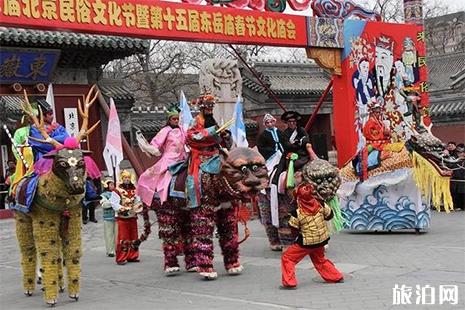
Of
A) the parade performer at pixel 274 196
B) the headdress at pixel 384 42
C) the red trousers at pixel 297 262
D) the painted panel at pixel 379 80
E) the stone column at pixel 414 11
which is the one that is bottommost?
the red trousers at pixel 297 262

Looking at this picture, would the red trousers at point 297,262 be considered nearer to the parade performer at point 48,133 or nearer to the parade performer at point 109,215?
the parade performer at point 48,133

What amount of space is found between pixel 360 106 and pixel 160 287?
6.23 m

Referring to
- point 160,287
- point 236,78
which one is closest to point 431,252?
point 160,287

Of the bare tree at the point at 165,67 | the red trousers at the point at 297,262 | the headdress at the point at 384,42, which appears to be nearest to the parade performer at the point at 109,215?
the red trousers at the point at 297,262

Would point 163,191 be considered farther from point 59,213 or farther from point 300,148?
point 300,148

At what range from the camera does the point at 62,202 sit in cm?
Result: 602

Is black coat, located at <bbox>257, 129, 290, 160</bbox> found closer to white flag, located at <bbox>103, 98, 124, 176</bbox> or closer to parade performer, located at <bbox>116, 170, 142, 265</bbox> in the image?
parade performer, located at <bbox>116, 170, 142, 265</bbox>

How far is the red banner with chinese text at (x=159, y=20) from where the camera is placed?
8016 mm

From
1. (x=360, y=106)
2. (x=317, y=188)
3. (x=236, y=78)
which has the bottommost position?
(x=317, y=188)

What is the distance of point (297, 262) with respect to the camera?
6266mm

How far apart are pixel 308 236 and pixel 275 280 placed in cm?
80

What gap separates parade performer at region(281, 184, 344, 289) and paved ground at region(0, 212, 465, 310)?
0.44 feet

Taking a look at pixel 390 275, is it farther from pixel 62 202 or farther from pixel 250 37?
pixel 250 37

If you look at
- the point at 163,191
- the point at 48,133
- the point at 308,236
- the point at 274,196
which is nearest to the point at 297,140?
the point at 274,196
